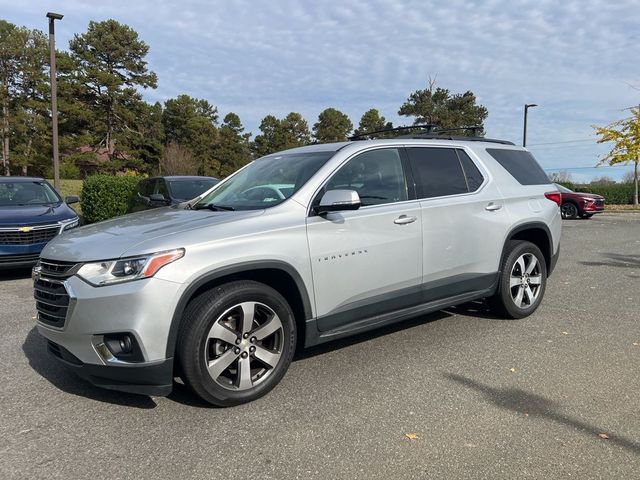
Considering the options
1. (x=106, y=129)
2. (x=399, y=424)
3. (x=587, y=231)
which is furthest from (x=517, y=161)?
(x=106, y=129)

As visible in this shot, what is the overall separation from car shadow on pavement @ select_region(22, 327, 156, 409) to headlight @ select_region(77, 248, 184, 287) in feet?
3.09

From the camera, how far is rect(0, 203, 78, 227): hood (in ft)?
24.2

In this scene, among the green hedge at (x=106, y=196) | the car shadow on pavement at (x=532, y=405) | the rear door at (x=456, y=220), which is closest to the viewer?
the car shadow on pavement at (x=532, y=405)

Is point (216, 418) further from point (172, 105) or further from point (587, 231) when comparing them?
point (172, 105)

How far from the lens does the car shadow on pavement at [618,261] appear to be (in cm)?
865

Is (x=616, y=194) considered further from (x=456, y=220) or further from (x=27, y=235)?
(x=27, y=235)

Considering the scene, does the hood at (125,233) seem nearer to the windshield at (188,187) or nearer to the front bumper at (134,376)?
the front bumper at (134,376)

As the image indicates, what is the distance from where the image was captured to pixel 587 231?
579 inches

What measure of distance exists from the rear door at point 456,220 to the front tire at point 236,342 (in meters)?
1.46

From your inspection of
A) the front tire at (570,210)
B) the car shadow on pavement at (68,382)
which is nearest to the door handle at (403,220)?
the car shadow on pavement at (68,382)

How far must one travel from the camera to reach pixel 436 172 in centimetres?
460

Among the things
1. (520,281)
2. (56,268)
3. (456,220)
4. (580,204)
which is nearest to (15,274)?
(56,268)

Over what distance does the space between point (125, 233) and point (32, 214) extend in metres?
5.24

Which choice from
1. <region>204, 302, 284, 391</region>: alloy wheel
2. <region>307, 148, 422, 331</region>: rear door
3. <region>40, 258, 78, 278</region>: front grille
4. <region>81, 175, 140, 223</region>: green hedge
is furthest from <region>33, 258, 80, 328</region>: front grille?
<region>81, 175, 140, 223</region>: green hedge
